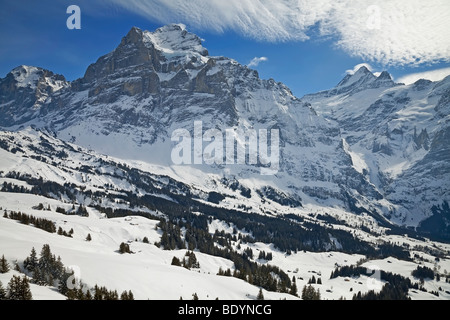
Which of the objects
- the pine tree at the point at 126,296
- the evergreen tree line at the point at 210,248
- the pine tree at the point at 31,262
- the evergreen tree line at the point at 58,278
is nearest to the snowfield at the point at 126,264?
the pine tree at the point at 31,262

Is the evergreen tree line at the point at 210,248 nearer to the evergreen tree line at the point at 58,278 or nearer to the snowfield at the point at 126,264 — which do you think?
the snowfield at the point at 126,264

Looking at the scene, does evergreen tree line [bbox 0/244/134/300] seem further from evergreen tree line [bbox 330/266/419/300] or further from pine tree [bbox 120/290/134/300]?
evergreen tree line [bbox 330/266/419/300]

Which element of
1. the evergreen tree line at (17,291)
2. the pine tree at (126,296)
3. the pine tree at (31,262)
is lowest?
the pine tree at (126,296)

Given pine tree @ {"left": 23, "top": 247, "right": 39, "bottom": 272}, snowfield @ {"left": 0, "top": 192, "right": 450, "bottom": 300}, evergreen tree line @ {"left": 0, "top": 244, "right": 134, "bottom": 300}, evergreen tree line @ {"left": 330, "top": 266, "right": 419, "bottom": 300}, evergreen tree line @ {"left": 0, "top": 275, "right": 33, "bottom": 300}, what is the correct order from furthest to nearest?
evergreen tree line @ {"left": 330, "top": 266, "right": 419, "bottom": 300}, snowfield @ {"left": 0, "top": 192, "right": 450, "bottom": 300}, pine tree @ {"left": 23, "top": 247, "right": 39, "bottom": 272}, evergreen tree line @ {"left": 0, "top": 244, "right": 134, "bottom": 300}, evergreen tree line @ {"left": 0, "top": 275, "right": 33, "bottom": 300}

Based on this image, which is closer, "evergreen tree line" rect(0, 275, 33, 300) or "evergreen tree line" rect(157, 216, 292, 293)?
"evergreen tree line" rect(0, 275, 33, 300)

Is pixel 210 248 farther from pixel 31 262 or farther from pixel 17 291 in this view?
pixel 17 291

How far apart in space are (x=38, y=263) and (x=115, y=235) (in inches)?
3362

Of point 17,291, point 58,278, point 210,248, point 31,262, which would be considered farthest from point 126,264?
point 210,248

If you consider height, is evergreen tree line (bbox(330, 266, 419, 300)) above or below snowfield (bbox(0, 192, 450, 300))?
below

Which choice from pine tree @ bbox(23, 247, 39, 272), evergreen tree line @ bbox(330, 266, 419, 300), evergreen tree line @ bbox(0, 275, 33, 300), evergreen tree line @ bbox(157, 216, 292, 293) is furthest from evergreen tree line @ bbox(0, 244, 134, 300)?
evergreen tree line @ bbox(330, 266, 419, 300)

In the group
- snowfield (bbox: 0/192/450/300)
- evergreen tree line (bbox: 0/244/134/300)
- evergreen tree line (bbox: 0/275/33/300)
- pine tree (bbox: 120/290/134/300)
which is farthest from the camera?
snowfield (bbox: 0/192/450/300)

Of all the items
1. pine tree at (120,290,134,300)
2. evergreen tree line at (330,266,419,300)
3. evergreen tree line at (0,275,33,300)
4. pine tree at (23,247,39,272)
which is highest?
pine tree at (23,247,39,272)
